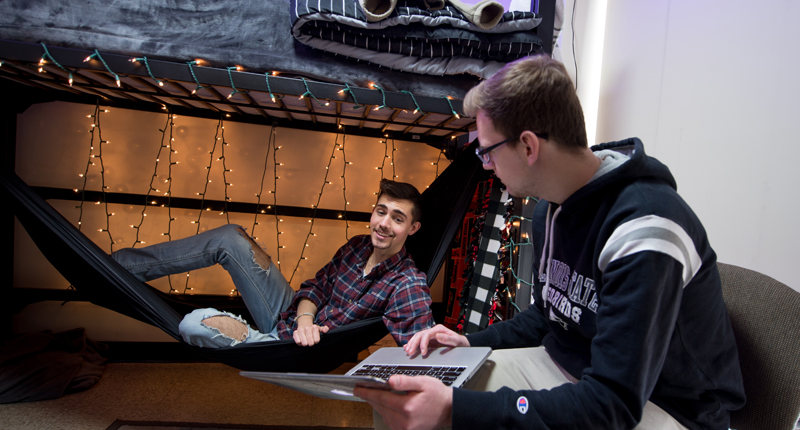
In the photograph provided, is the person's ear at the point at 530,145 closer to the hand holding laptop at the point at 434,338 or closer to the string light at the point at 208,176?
the hand holding laptop at the point at 434,338

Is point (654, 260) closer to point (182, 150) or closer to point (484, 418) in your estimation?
point (484, 418)

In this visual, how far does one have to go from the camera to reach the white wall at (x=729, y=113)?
3.31ft

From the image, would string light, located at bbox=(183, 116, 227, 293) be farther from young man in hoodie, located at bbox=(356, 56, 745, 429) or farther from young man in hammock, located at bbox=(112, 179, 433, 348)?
young man in hoodie, located at bbox=(356, 56, 745, 429)

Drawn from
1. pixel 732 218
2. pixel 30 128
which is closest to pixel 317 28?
pixel 732 218

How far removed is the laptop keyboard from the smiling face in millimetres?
752

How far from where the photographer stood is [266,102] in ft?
6.48

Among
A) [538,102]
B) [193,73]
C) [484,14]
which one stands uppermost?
[484,14]

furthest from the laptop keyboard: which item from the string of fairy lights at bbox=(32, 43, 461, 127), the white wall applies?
the string of fairy lights at bbox=(32, 43, 461, 127)

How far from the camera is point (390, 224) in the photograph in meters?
1.77

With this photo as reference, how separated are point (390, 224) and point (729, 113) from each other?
Result: 122 cm

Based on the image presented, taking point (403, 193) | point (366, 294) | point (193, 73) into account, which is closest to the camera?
point (193, 73)

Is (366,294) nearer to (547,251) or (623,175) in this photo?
(547,251)

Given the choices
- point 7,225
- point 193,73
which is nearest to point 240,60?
point 193,73

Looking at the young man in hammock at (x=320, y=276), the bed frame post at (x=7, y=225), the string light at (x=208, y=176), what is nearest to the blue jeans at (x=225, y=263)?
the young man in hammock at (x=320, y=276)
